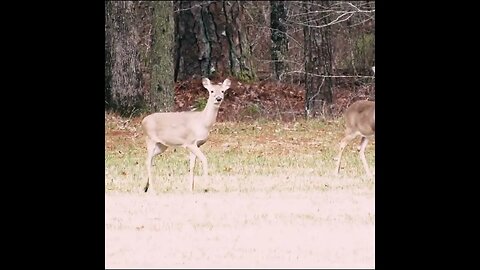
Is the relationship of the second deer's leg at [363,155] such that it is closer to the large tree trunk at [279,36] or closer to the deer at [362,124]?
the deer at [362,124]

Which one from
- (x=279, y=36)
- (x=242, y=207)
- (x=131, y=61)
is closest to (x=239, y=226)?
(x=242, y=207)

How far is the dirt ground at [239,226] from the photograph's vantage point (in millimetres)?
7016

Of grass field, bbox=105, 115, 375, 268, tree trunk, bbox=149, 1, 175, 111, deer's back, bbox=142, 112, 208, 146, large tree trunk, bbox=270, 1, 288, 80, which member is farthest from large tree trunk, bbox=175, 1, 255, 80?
deer's back, bbox=142, 112, 208, 146

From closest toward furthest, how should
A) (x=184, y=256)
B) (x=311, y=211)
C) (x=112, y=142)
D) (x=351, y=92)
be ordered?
1. (x=184, y=256)
2. (x=311, y=211)
3. (x=112, y=142)
4. (x=351, y=92)

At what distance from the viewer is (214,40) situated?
17.9m

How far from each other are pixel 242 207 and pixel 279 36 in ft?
46.0

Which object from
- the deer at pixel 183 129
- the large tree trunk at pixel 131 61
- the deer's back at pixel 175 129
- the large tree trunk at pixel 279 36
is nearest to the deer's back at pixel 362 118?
the deer at pixel 183 129

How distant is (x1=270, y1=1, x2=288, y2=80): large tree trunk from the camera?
22.1m

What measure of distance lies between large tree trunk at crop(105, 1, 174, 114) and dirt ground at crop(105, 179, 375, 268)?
264 inches

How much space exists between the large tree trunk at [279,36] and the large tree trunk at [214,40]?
362 centimetres
